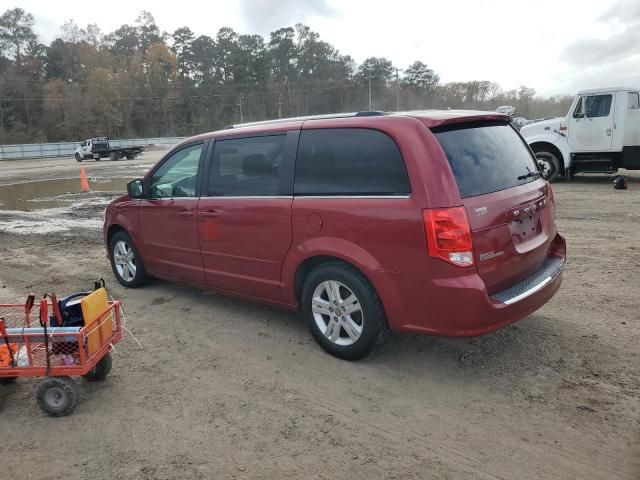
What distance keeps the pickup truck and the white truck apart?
3112 cm

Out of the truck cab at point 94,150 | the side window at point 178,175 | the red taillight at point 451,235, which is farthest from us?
the truck cab at point 94,150

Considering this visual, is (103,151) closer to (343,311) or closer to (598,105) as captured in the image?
(598,105)

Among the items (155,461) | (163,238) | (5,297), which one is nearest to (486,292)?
(155,461)

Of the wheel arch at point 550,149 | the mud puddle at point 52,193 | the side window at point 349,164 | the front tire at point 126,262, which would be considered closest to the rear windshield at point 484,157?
the side window at point 349,164

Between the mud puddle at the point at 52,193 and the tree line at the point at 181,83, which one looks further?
the tree line at the point at 181,83

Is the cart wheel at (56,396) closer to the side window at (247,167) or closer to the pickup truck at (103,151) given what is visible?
the side window at (247,167)

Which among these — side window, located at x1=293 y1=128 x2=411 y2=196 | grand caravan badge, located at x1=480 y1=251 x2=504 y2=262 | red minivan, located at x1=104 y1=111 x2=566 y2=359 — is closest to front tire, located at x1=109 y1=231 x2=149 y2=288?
red minivan, located at x1=104 y1=111 x2=566 y2=359

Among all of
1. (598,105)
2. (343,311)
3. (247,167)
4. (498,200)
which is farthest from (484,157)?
(598,105)

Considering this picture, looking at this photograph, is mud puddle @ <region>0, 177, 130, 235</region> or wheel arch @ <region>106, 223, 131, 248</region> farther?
mud puddle @ <region>0, 177, 130, 235</region>

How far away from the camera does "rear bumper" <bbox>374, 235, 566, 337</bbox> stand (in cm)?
316

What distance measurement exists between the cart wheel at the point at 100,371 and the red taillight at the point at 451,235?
8.12 feet

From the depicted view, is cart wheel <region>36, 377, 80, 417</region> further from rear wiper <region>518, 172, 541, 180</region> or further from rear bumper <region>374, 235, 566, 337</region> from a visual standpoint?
rear wiper <region>518, 172, 541, 180</region>

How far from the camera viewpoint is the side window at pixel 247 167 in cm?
413

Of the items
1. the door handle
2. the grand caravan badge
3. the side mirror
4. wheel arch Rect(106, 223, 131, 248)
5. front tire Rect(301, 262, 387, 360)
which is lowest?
front tire Rect(301, 262, 387, 360)
